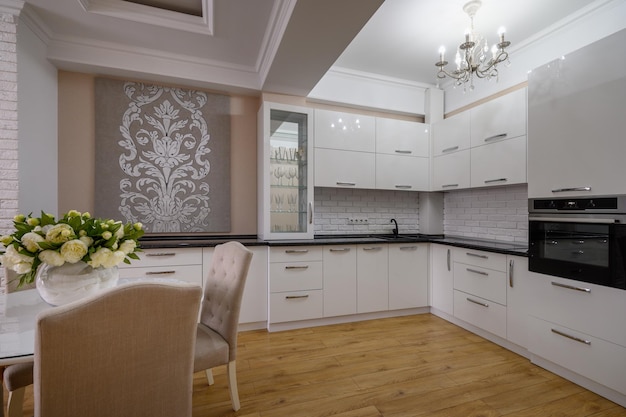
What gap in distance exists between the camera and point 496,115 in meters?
3.01

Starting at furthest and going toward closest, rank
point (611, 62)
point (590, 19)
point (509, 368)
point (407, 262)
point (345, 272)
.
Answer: point (407, 262)
point (345, 272)
point (590, 19)
point (509, 368)
point (611, 62)

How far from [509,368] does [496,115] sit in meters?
2.30

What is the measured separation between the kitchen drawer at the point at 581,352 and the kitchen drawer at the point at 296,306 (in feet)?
6.07

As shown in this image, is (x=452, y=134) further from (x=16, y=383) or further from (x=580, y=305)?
(x=16, y=383)

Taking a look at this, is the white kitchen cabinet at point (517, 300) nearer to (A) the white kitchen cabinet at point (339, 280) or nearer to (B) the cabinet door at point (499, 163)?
(B) the cabinet door at point (499, 163)

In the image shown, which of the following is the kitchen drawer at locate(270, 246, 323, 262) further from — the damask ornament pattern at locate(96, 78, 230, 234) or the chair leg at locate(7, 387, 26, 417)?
the chair leg at locate(7, 387, 26, 417)

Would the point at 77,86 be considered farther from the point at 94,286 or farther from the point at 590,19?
the point at 590,19

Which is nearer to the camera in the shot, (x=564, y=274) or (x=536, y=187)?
(x=564, y=274)

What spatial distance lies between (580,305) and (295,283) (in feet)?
7.39

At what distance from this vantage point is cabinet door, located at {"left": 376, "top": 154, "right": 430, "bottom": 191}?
12.0 feet

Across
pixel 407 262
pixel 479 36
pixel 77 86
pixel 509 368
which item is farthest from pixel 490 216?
pixel 77 86

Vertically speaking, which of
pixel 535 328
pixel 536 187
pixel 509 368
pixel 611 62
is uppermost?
pixel 611 62

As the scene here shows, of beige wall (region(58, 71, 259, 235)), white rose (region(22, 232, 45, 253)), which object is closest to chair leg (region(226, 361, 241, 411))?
white rose (region(22, 232, 45, 253))

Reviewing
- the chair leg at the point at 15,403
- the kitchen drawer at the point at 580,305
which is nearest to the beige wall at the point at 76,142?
the chair leg at the point at 15,403
